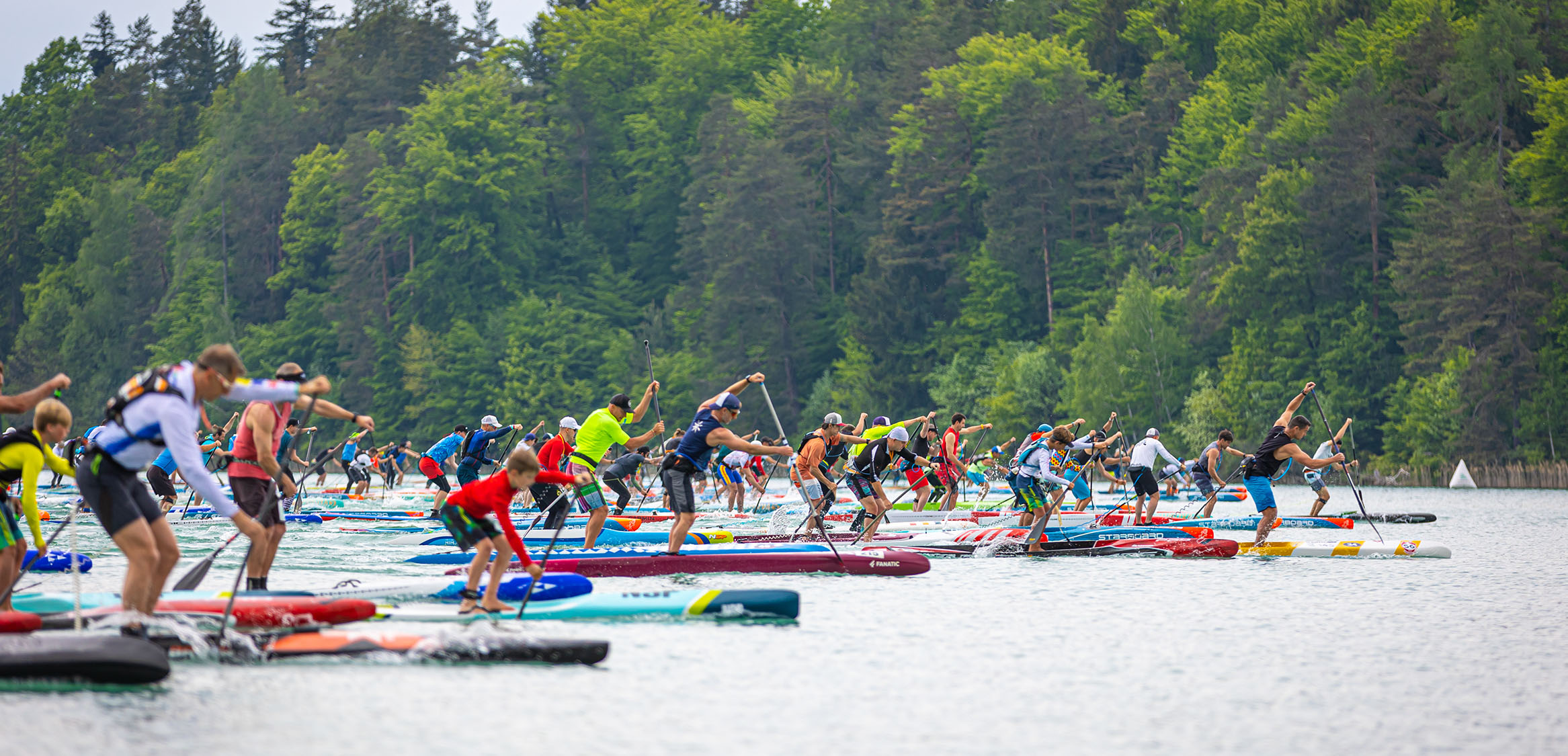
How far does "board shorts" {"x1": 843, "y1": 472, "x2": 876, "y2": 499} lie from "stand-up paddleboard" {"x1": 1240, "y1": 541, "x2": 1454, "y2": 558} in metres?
4.62

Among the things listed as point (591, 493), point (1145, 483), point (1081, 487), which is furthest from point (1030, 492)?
point (591, 493)

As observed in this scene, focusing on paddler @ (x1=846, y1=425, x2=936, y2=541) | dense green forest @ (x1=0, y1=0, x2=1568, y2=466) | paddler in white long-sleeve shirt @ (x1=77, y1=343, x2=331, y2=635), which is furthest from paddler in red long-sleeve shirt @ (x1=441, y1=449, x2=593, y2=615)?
dense green forest @ (x1=0, y1=0, x2=1568, y2=466)

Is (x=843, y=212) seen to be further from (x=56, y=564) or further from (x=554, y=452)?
(x=56, y=564)

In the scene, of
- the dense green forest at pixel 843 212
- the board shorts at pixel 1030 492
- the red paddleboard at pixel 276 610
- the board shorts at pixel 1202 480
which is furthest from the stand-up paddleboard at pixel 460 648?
the dense green forest at pixel 843 212

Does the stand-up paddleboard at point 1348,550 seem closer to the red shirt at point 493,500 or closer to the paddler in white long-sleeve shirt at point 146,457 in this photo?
the red shirt at point 493,500

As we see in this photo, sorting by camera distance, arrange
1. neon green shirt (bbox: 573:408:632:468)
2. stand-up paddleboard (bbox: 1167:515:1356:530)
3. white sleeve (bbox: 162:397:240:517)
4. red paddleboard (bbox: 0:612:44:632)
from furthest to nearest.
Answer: stand-up paddleboard (bbox: 1167:515:1356:530) < neon green shirt (bbox: 573:408:632:468) < red paddleboard (bbox: 0:612:44:632) < white sleeve (bbox: 162:397:240:517)

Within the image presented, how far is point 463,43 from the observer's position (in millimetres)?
97125

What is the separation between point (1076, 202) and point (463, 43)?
46001 mm

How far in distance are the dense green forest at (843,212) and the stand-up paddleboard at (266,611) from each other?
42.7 meters

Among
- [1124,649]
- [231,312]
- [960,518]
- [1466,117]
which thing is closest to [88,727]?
[1124,649]

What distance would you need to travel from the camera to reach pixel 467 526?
1169 cm

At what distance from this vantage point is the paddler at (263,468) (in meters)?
11.5

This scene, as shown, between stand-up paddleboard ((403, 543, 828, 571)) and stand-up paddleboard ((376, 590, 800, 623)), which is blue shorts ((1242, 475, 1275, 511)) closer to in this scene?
stand-up paddleboard ((403, 543, 828, 571))

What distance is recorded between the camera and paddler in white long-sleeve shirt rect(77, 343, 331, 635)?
31.4 ft
